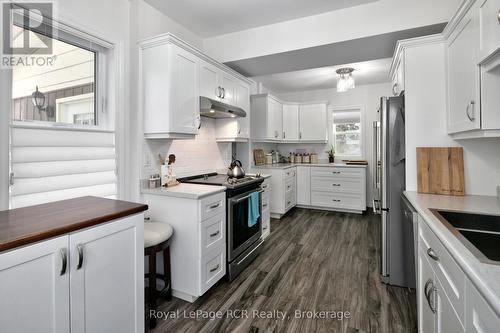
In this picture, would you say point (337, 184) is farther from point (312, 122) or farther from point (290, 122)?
point (290, 122)

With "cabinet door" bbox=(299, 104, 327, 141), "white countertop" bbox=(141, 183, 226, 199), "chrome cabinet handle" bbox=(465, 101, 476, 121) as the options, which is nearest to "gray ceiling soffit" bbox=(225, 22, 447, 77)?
"chrome cabinet handle" bbox=(465, 101, 476, 121)

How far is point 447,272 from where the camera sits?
1.04 metres

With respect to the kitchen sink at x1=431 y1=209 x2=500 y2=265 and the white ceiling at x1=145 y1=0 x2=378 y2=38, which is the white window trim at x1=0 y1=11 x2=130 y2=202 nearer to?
the white ceiling at x1=145 y1=0 x2=378 y2=38

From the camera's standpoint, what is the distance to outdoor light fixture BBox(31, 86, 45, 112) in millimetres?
1669

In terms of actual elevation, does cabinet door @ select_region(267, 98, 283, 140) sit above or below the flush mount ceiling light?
below

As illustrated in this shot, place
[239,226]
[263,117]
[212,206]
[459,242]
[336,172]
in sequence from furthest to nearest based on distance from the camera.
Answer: [336,172] → [263,117] → [239,226] → [212,206] → [459,242]

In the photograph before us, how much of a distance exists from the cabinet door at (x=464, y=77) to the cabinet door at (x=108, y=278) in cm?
218

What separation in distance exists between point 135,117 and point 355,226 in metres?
3.62

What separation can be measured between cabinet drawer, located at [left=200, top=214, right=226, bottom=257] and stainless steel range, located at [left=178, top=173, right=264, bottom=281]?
6 centimetres

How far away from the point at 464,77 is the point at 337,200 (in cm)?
346

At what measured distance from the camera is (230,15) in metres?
2.63

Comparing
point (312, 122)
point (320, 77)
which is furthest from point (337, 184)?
point (320, 77)

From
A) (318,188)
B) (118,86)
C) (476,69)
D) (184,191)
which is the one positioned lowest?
(318,188)

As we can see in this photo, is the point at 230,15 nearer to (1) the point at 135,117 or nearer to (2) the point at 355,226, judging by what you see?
(1) the point at 135,117
